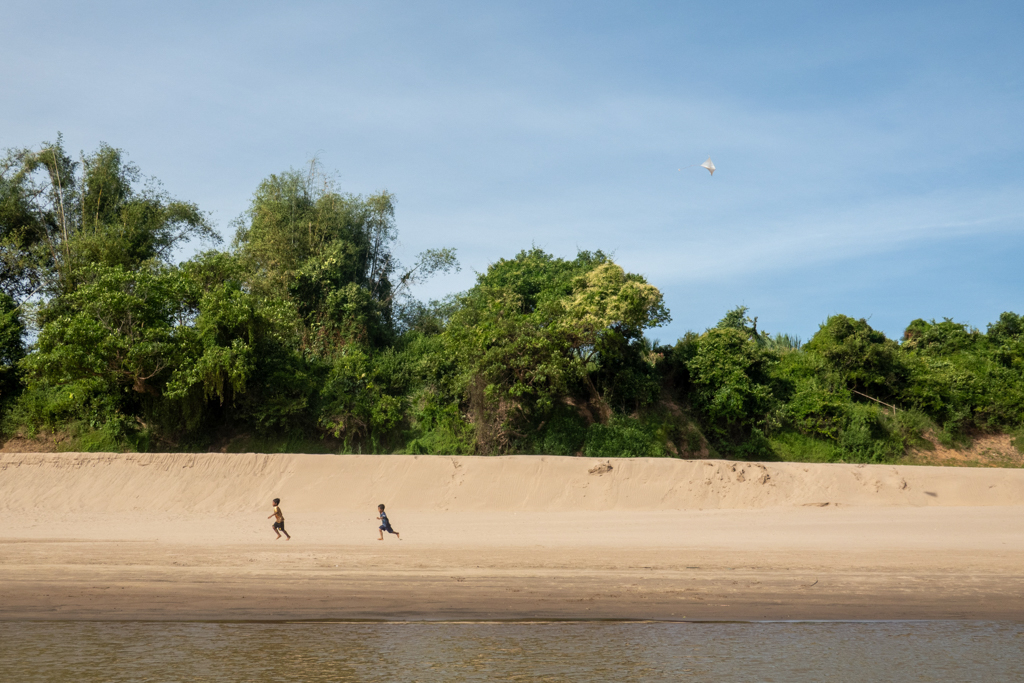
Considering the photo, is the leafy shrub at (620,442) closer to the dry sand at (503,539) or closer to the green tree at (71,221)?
the dry sand at (503,539)

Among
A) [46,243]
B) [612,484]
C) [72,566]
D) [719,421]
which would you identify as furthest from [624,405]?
[46,243]

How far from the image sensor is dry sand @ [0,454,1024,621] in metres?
9.51

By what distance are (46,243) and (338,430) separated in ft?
53.0

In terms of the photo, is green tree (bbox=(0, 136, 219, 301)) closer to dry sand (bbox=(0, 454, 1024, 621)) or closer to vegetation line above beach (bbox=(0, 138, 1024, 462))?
vegetation line above beach (bbox=(0, 138, 1024, 462))

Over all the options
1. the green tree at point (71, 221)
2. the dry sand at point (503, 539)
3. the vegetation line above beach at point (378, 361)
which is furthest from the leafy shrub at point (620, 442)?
the green tree at point (71, 221)

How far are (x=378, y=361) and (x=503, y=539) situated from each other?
16.6m

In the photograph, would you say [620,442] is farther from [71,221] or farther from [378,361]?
[71,221]

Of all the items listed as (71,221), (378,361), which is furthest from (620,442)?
(71,221)

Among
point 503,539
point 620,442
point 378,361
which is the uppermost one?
point 378,361

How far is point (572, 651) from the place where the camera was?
25.4 ft

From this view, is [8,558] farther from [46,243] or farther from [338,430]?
[46,243]

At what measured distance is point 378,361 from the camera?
1129 inches

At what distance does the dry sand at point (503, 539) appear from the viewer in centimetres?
951

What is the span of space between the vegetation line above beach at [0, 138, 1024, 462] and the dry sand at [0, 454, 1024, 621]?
20.0 ft
